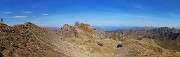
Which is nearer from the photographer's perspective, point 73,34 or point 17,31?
point 17,31

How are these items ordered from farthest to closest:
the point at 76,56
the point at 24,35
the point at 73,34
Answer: the point at 73,34 < the point at 76,56 < the point at 24,35

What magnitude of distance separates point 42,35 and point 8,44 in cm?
1482

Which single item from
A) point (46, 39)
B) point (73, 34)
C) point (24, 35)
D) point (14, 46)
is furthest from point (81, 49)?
point (73, 34)

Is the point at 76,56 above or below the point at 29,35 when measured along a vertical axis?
below

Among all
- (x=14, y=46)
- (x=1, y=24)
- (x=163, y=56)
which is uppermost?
(x=1, y=24)

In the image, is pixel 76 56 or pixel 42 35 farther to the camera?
pixel 42 35

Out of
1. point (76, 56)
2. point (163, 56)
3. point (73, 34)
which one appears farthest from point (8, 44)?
point (73, 34)

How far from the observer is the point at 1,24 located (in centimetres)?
4053

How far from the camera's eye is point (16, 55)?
100.0 ft

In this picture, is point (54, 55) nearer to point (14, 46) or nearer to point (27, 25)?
point (14, 46)

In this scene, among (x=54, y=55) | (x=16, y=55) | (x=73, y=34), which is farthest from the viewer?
(x=73, y=34)

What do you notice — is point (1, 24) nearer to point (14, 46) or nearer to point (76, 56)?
point (14, 46)

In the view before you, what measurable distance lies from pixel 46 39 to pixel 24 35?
714 centimetres

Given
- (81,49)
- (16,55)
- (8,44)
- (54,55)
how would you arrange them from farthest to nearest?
(81,49), (54,55), (8,44), (16,55)
